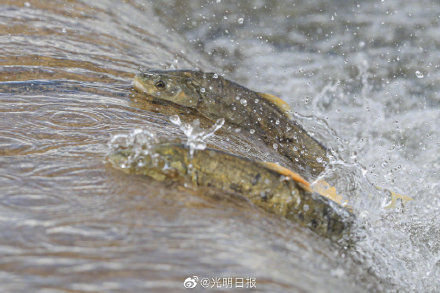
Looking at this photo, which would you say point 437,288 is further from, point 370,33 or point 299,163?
point 370,33

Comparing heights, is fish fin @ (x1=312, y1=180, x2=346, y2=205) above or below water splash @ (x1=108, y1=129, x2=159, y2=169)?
below

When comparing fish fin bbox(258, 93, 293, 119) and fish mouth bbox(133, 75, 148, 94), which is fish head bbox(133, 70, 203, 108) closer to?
fish mouth bbox(133, 75, 148, 94)

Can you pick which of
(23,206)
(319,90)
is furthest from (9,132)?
(319,90)

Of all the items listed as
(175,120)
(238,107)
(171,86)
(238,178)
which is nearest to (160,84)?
(171,86)

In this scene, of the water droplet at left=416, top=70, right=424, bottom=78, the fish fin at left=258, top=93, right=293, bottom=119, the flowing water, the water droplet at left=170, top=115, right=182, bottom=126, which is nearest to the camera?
the flowing water

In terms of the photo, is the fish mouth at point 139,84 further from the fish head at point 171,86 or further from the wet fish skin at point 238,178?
the wet fish skin at point 238,178

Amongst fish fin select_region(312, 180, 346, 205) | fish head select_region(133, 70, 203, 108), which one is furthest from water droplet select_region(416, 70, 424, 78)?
fish fin select_region(312, 180, 346, 205)

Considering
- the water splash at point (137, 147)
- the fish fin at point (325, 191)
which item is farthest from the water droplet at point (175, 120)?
the fish fin at point (325, 191)
